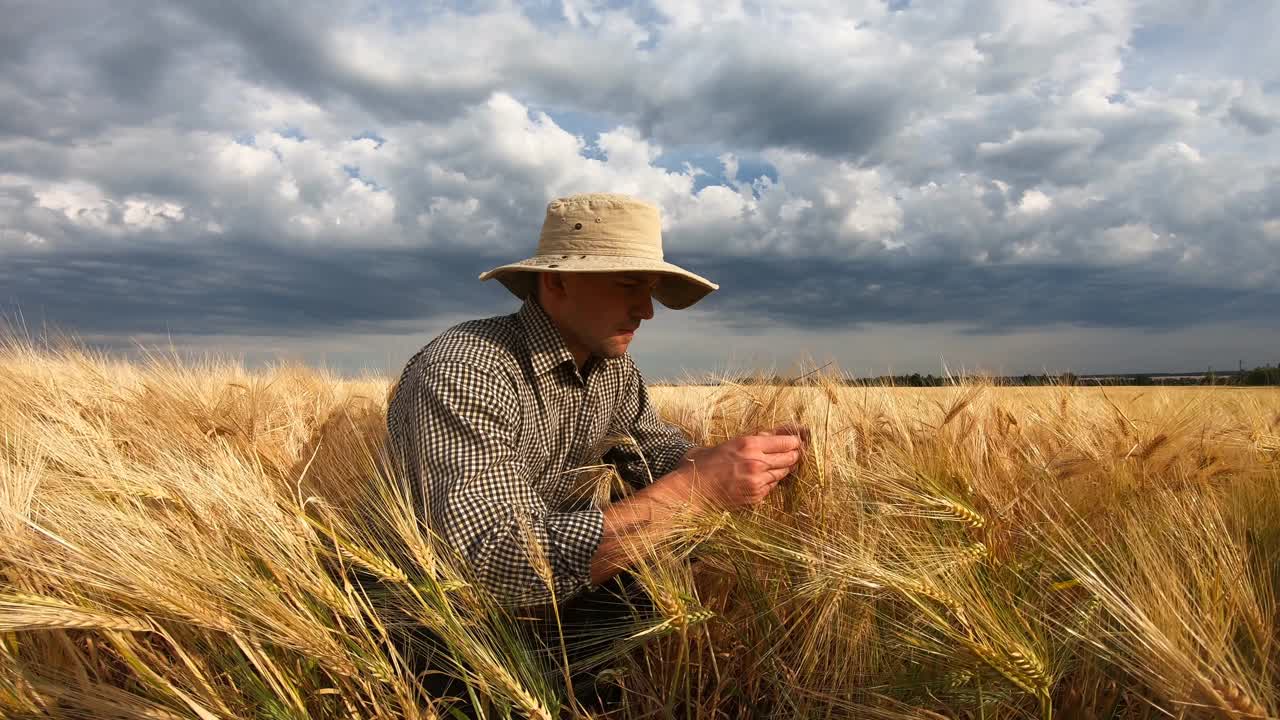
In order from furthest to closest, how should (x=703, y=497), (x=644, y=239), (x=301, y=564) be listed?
1. (x=644, y=239)
2. (x=703, y=497)
3. (x=301, y=564)

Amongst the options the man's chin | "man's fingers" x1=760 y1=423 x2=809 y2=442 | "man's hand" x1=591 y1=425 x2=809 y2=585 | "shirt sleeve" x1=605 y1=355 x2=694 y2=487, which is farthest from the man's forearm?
"shirt sleeve" x1=605 y1=355 x2=694 y2=487

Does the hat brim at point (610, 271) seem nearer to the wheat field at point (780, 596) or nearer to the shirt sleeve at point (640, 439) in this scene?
the shirt sleeve at point (640, 439)

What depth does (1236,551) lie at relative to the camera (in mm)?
1217

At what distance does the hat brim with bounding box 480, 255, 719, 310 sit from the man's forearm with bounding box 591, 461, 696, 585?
51 centimetres

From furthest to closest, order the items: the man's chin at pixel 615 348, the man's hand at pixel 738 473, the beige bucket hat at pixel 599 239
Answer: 1. the man's chin at pixel 615 348
2. the beige bucket hat at pixel 599 239
3. the man's hand at pixel 738 473

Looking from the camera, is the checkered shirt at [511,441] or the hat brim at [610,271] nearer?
the checkered shirt at [511,441]

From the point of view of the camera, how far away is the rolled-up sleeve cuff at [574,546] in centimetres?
149

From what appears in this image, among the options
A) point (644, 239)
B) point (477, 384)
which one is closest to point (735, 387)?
point (644, 239)

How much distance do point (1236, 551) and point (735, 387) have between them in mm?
1567

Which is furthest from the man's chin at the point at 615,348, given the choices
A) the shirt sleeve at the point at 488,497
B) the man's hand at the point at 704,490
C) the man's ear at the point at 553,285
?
the man's hand at the point at 704,490

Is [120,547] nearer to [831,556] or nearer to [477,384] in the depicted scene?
[477,384]

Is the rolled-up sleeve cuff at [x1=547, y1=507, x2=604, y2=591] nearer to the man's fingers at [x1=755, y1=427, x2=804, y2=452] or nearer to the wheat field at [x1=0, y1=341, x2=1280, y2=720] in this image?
the wheat field at [x1=0, y1=341, x2=1280, y2=720]

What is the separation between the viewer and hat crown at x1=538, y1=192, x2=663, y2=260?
1.93 meters

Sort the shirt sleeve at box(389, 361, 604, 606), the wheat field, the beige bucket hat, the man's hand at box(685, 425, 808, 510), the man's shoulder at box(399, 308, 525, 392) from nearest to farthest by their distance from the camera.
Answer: the wheat field → the shirt sleeve at box(389, 361, 604, 606) → the man's hand at box(685, 425, 808, 510) → the man's shoulder at box(399, 308, 525, 392) → the beige bucket hat
